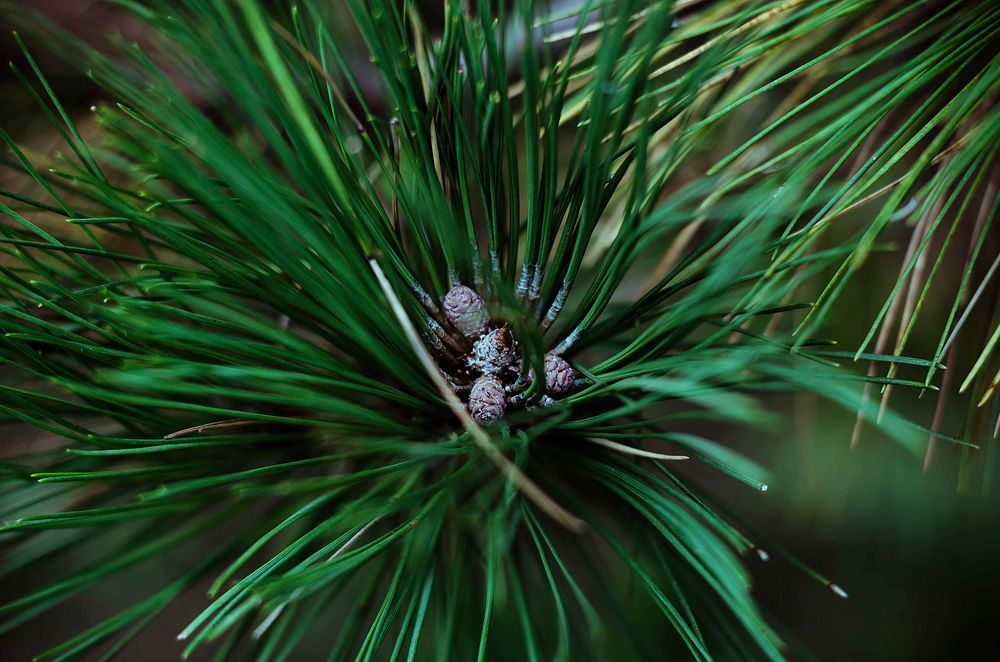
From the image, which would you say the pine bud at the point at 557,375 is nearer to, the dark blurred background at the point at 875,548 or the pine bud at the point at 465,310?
the pine bud at the point at 465,310

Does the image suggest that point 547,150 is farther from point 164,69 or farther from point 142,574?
point 142,574

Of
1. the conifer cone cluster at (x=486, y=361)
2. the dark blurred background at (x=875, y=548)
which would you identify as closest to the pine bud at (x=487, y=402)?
the conifer cone cluster at (x=486, y=361)

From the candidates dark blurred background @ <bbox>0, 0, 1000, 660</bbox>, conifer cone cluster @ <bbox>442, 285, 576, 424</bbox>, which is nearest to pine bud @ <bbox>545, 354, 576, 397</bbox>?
conifer cone cluster @ <bbox>442, 285, 576, 424</bbox>

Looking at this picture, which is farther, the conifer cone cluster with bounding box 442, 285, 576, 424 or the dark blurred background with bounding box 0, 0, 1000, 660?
the dark blurred background with bounding box 0, 0, 1000, 660

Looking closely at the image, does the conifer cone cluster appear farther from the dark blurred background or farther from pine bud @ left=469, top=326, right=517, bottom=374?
the dark blurred background

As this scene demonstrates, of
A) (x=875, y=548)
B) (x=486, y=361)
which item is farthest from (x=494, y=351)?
(x=875, y=548)

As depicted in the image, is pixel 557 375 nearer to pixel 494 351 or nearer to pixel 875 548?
pixel 494 351
